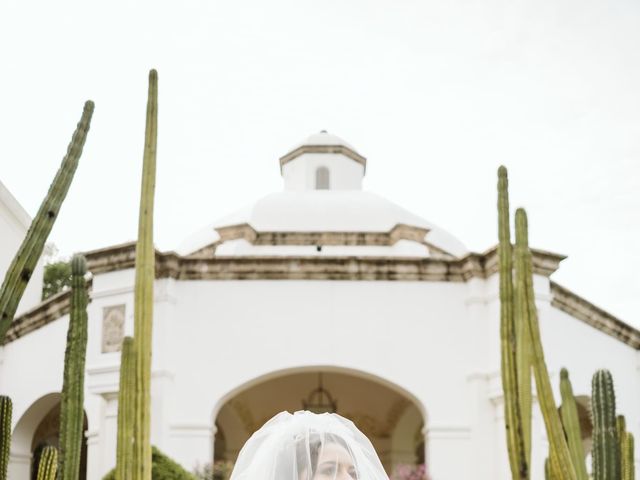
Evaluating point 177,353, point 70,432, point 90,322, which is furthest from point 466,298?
point 70,432

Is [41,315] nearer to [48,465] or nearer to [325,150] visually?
[48,465]

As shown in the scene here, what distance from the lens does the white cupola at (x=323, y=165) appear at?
23.9 metres

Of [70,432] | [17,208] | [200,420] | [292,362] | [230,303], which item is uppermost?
[17,208]

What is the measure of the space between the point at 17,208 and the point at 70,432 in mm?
9658

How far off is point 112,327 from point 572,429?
8276 mm

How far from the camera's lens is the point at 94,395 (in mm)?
15609

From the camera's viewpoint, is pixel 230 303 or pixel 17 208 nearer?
pixel 230 303

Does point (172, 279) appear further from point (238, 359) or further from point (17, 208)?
point (17, 208)

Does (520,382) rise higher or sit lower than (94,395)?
lower

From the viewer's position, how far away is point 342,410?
20.4 meters

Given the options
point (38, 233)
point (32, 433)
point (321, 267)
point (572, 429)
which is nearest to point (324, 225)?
point (321, 267)

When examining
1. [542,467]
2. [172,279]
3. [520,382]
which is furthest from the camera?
[172,279]

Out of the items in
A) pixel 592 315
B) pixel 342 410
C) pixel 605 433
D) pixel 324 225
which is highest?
pixel 324 225

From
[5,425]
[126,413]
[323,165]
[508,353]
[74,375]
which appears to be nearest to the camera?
[126,413]
